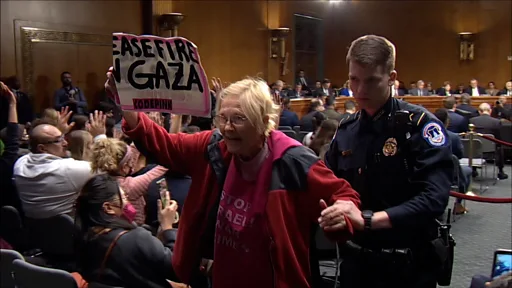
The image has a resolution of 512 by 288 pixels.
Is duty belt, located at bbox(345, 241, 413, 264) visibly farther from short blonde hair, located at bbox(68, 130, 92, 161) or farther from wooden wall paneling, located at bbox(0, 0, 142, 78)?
wooden wall paneling, located at bbox(0, 0, 142, 78)

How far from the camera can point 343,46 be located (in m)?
19.1

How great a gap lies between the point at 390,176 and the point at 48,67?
8.84m

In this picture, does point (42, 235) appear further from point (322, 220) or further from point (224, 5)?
point (224, 5)

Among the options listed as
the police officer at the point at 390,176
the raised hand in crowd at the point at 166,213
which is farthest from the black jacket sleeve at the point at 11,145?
the police officer at the point at 390,176

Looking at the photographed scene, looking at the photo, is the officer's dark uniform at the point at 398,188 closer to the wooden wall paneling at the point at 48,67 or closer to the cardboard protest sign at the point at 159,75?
the cardboard protest sign at the point at 159,75

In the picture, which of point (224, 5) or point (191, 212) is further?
point (224, 5)

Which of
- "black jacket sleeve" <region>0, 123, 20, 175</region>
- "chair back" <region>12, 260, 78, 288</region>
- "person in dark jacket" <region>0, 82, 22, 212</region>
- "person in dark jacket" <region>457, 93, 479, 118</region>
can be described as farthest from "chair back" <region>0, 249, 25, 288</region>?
"person in dark jacket" <region>457, 93, 479, 118</region>

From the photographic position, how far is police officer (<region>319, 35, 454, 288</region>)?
1814mm

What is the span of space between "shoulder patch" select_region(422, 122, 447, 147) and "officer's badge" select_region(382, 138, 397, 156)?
Answer: 0.11 m

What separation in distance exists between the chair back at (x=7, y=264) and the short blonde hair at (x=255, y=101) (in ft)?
6.33

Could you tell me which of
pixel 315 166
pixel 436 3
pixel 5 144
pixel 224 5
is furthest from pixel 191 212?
pixel 436 3

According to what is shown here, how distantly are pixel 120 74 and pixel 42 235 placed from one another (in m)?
2.18

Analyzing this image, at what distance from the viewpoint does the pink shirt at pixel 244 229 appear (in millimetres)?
1774

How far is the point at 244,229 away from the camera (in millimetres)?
1791
